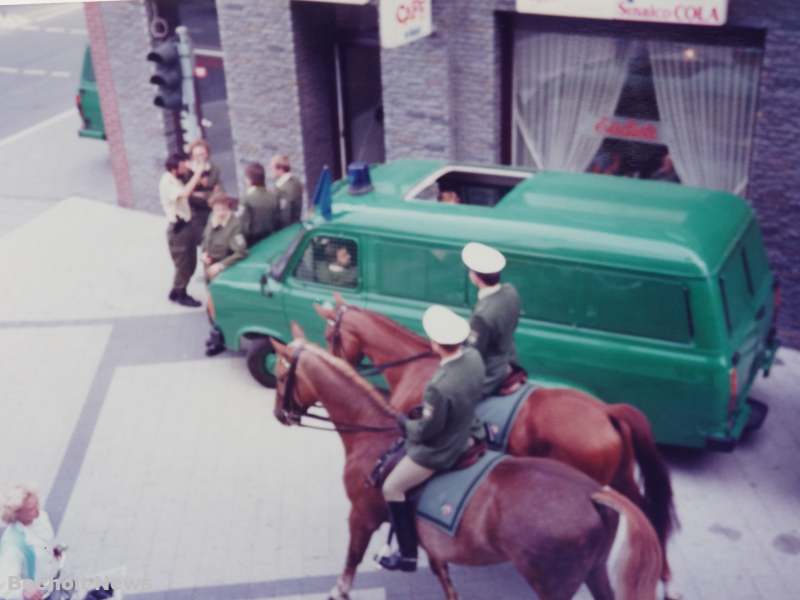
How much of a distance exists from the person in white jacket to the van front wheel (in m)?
4.46

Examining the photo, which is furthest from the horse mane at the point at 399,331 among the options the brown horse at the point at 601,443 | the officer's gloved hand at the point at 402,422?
the officer's gloved hand at the point at 402,422

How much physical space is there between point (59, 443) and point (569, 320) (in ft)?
17.6

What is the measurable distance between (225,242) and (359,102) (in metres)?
4.19

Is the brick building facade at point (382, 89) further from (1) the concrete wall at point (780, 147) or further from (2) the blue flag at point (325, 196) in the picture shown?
(2) the blue flag at point (325, 196)

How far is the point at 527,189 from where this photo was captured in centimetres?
1034

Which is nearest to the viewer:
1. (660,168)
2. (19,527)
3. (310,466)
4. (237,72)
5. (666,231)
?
(19,527)

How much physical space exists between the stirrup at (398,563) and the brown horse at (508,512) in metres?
0.18

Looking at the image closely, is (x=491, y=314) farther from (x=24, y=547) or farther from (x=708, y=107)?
(x=708, y=107)

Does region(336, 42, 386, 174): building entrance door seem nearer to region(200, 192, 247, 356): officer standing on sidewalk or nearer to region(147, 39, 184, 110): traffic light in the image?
region(147, 39, 184, 110): traffic light

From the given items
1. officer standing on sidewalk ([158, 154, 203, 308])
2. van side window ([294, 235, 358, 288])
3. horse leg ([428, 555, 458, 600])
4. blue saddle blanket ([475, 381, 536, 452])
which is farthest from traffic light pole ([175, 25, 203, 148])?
horse leg ([428, 555, 458, 600])

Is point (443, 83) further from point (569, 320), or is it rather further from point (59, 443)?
point (59, 443)

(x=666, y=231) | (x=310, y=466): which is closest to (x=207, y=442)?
(x=310, y=466)

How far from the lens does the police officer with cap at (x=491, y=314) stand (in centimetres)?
807

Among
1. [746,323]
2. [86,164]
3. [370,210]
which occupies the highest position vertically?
[370,210]
